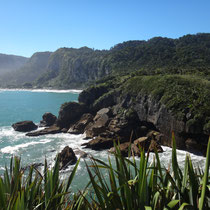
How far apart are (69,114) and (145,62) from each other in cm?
4634

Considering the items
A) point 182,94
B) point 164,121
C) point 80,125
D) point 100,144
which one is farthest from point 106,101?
point 182,94

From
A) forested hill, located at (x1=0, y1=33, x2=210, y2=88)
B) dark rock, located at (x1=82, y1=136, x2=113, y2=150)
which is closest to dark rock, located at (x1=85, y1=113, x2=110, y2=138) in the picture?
dark rock, located at (x1=82, y1=136, x2=113, y2=150)

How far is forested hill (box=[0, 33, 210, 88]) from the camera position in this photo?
55.2 m

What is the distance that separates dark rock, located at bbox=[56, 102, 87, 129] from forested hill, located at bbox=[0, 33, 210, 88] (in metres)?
16.2

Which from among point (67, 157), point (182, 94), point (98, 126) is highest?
point (182, 94)

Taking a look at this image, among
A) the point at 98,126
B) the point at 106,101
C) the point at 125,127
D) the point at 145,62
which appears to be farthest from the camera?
the point at 145,62

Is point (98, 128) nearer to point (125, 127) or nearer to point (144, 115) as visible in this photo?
point (125, 127)

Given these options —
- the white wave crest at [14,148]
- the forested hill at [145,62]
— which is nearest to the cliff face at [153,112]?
the white wave crest at [14,148]

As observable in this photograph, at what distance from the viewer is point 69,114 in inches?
1449

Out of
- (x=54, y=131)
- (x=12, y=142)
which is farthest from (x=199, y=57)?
(x=12, y=142)

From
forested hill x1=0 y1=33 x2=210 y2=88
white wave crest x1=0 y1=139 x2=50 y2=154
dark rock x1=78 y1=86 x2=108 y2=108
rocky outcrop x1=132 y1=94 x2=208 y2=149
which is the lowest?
white wave crest x1=0 y1=139 x2=50 y2=154

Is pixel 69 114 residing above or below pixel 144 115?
below

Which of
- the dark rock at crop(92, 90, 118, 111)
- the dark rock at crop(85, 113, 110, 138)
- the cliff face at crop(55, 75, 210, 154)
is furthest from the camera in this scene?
the dark rock at crop(92, 90, 118, 111)

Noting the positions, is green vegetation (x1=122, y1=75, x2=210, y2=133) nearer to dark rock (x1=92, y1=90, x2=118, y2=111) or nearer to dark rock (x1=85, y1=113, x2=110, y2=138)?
dark rock (x1=92, y1=90, x2=118, y2=111)
